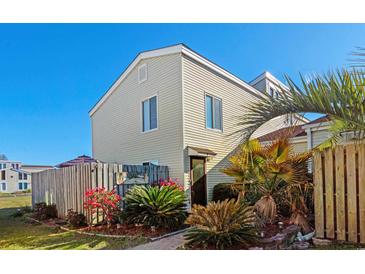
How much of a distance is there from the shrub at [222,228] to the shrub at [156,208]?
1.57 m

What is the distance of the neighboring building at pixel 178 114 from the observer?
30.4 feet

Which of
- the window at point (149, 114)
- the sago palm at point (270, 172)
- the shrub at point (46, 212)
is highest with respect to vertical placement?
the window at point (149, 114)

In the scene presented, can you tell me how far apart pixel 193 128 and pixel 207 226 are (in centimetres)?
505

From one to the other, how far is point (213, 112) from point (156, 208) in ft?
16.8

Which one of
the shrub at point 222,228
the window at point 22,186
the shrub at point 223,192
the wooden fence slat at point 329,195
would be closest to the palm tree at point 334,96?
the wooden fence slat at point 329,195

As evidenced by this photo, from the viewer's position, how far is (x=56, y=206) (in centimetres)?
933

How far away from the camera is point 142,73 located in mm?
10508

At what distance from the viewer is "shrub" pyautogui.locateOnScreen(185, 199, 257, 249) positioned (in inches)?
184

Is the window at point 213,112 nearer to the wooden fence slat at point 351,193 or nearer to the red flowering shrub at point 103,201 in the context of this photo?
the red flowering shrub at point 103,201

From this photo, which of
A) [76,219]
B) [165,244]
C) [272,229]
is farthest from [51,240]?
[272,229]

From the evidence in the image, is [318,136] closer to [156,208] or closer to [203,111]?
[203,111]

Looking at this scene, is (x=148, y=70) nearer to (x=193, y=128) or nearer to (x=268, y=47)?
(x=193, y=128)
